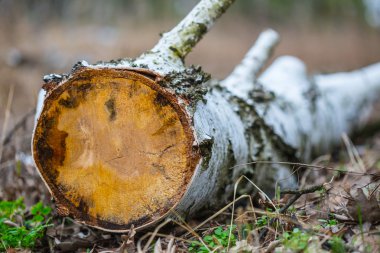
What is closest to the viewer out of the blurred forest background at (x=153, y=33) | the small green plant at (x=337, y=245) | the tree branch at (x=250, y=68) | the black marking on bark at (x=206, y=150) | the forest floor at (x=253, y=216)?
the small green plant at (x=337, y=245)

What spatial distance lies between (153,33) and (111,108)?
9050mm

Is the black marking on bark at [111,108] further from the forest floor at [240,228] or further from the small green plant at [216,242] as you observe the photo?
the small green plant at [216,242]

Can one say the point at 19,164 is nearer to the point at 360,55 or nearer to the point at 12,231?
the point at 12,231

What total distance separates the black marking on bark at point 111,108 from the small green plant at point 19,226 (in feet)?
1.86

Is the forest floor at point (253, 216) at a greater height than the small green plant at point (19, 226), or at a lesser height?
greater

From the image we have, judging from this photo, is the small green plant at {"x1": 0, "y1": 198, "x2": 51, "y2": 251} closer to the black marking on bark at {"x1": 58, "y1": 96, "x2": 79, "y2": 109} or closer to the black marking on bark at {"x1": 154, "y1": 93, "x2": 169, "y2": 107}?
the black marking on bark at {"x1": 58, "y1": 96, "x2": 79, "y2": 109}

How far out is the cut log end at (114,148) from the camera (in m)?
1.53

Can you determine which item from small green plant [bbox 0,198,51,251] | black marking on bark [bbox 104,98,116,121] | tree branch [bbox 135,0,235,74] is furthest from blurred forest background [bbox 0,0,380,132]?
black marking on bark [bbox 104,98,116,121]

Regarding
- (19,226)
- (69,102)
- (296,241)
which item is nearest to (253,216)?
(296,241)

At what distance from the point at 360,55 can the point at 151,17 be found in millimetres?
5520

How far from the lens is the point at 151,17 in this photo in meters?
10.9

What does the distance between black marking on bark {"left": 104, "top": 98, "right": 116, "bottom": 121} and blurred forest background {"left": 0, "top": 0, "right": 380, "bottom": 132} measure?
4844mm

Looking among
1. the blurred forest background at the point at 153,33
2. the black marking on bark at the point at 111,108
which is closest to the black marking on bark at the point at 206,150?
the black marking on bark at the point at 111,108

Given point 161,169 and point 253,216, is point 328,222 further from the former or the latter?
point 161,169
